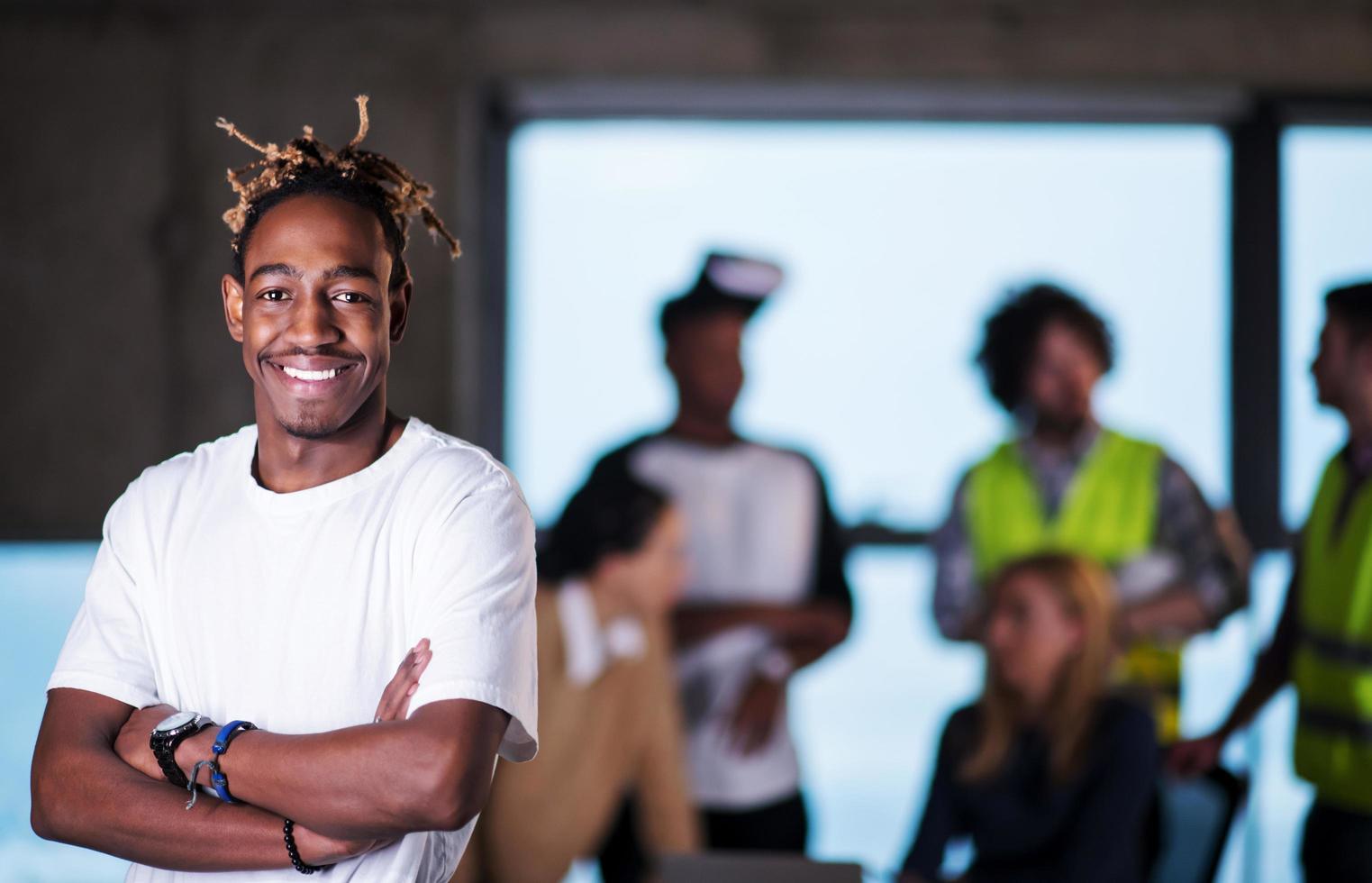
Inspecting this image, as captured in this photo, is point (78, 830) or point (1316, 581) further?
point (1316, 581)

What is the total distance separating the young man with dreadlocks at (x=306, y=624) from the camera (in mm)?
1221

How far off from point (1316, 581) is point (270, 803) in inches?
118

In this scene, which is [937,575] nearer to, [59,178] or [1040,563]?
[1040,563]

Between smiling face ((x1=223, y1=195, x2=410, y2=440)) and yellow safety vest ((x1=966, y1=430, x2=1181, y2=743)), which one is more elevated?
smiling face ((x1=223, y1=195, x2=410, y2=440))

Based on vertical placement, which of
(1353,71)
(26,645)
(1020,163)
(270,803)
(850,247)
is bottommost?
(26,645)

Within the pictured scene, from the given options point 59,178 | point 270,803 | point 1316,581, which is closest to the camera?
point 270,803

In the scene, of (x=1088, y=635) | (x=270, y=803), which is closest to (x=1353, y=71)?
(x=1088, y=635)

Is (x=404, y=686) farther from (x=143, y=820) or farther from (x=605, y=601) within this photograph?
(x=605, y=601)

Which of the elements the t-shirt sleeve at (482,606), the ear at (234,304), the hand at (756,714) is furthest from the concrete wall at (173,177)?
the t-shirt sleeve at (482,606)

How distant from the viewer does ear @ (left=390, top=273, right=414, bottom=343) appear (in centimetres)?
143

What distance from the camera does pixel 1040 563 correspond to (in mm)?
3580

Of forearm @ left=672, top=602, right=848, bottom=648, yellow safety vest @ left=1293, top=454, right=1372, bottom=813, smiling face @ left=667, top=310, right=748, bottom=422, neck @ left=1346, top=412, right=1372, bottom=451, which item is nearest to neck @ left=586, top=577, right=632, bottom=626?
forearm @ left=672, top=602, right=848, bottom=648

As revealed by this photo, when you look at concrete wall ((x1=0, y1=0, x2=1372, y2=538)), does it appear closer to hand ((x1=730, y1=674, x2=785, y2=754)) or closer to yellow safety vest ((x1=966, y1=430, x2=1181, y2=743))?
hand ((x1=730, y1=674, x2=785, y2=754))

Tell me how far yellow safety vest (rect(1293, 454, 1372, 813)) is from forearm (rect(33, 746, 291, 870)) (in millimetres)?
2820
